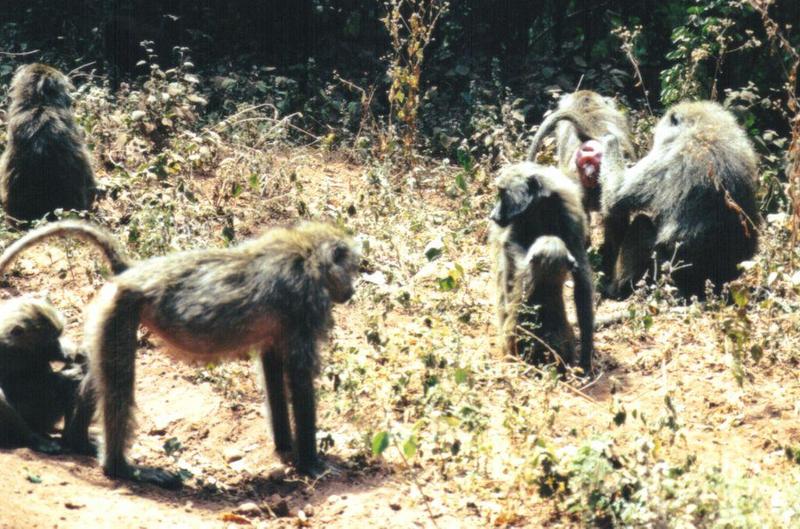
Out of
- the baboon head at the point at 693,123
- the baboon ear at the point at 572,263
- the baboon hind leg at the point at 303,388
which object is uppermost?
the baboon head at the point at 693,123

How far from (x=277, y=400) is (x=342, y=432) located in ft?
1.69

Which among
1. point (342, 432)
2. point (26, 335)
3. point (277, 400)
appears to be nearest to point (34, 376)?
point (26, 335)

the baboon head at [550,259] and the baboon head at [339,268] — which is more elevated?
the baboon head at [339,268]

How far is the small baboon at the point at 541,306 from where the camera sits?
277 inches

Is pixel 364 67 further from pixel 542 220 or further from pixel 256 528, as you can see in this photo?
pixel 256 528

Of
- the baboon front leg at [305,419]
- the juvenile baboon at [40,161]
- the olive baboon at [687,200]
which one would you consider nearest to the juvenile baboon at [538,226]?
the olive baboon at [687,200]

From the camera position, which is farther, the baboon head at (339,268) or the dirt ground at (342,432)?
the baboon head at (339,268)

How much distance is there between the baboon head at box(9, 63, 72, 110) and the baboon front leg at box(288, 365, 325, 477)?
14.8 feet

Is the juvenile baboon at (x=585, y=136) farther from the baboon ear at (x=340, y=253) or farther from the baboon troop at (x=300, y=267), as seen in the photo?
the baboon ear at (x=340, y=253)

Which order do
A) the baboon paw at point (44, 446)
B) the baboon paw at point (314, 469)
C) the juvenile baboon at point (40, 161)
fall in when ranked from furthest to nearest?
the juvenile baboon at point (40, 161) < the baboon paw at point (44, 446) < the baboon paw at point (314, 469)

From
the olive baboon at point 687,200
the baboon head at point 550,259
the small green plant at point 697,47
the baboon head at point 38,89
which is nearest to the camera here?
the baboon head at point 550,259

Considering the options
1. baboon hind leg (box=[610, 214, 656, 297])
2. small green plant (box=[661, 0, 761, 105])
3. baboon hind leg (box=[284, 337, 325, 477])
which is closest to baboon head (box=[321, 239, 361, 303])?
baboon hind leg (box=[284, 337, 325, 477])

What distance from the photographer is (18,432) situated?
5.94 metres

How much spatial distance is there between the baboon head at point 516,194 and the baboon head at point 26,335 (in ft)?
9.84
